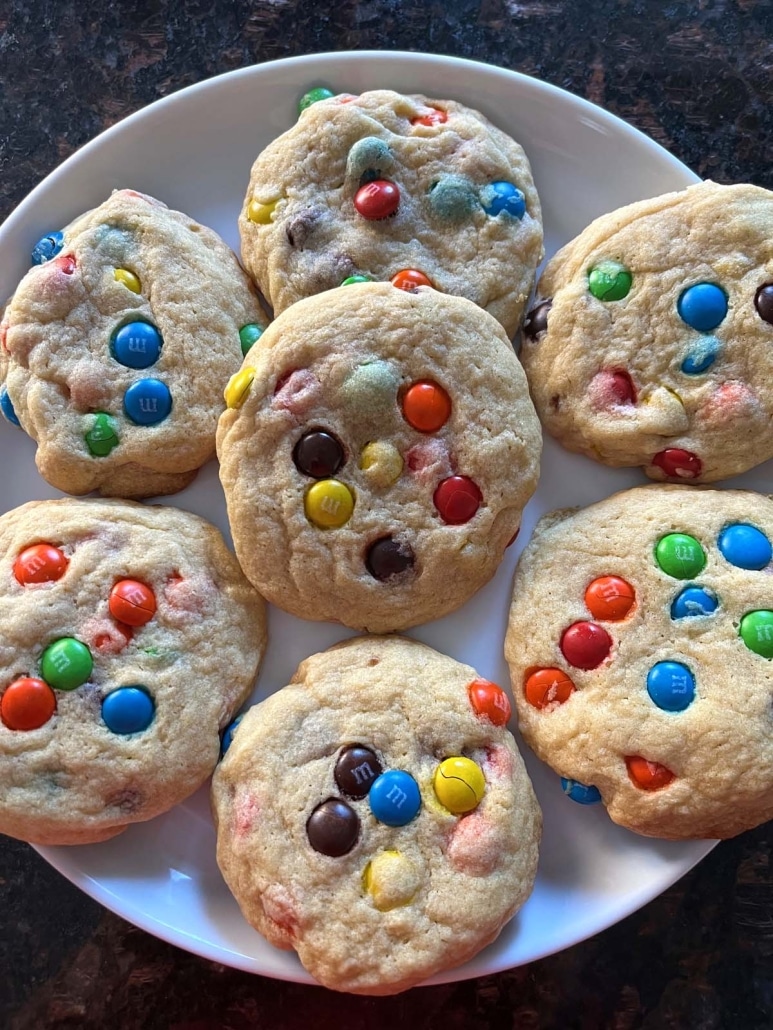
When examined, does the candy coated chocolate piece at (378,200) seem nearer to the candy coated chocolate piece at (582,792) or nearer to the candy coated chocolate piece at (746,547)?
the candy coated chocolate piece at (746,547)

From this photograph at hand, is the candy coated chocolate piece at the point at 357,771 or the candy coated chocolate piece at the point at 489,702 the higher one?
the candy coated chocolate piece at the point at 489,702

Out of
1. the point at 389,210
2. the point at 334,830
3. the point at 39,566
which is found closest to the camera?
the point at 334,830

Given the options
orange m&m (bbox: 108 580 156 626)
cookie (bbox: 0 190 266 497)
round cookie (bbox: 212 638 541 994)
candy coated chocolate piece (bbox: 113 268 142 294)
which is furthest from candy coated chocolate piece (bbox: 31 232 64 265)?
round cookie (bbox: 212 638 541 994)

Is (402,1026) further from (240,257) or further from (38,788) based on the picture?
(240,257)

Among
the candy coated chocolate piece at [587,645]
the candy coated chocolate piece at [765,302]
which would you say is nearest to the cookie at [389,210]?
the candy coated chocolate piece at [765,302]

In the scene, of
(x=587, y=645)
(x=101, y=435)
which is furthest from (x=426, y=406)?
(x=101, y=435)

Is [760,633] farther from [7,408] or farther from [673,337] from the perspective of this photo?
[7,408]

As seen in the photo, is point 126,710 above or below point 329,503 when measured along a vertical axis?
below
